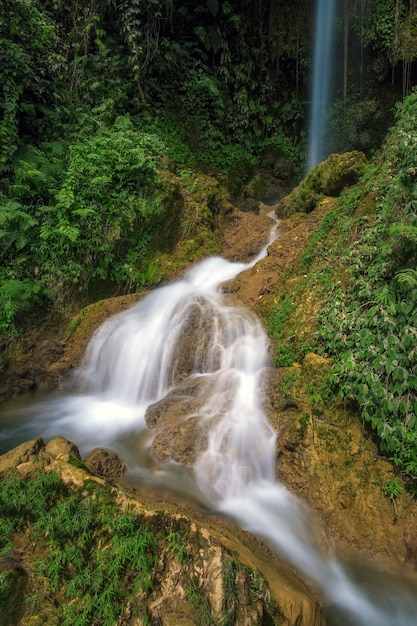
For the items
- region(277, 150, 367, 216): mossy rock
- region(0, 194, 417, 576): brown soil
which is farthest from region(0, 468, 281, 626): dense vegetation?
region(277, 150, 367, 216): mossy rock

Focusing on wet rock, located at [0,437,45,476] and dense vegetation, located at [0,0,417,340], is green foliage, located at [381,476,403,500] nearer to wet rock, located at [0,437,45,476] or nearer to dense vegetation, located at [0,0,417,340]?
wet rock, located at [0,437,45,476]

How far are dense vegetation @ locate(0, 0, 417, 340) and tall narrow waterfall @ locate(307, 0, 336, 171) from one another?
42 cm

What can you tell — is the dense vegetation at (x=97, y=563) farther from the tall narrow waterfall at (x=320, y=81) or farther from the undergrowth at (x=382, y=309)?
the tall narrow waterfall at (x=320, y=81)

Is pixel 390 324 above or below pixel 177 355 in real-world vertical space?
above

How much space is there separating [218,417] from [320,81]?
653 inches

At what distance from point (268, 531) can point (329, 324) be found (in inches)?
107

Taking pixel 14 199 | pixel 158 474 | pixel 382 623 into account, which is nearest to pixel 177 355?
pixel 158 474

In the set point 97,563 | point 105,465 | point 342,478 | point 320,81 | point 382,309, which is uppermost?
point 320,81

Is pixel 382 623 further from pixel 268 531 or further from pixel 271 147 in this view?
pixel 271 147

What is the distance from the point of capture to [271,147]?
1534 cm

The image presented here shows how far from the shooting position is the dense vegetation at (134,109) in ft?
26.5

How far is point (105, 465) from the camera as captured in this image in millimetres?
4422

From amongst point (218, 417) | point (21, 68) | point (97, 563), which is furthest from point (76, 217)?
point (97, 563)

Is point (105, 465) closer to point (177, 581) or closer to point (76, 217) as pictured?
point (177, 581)
